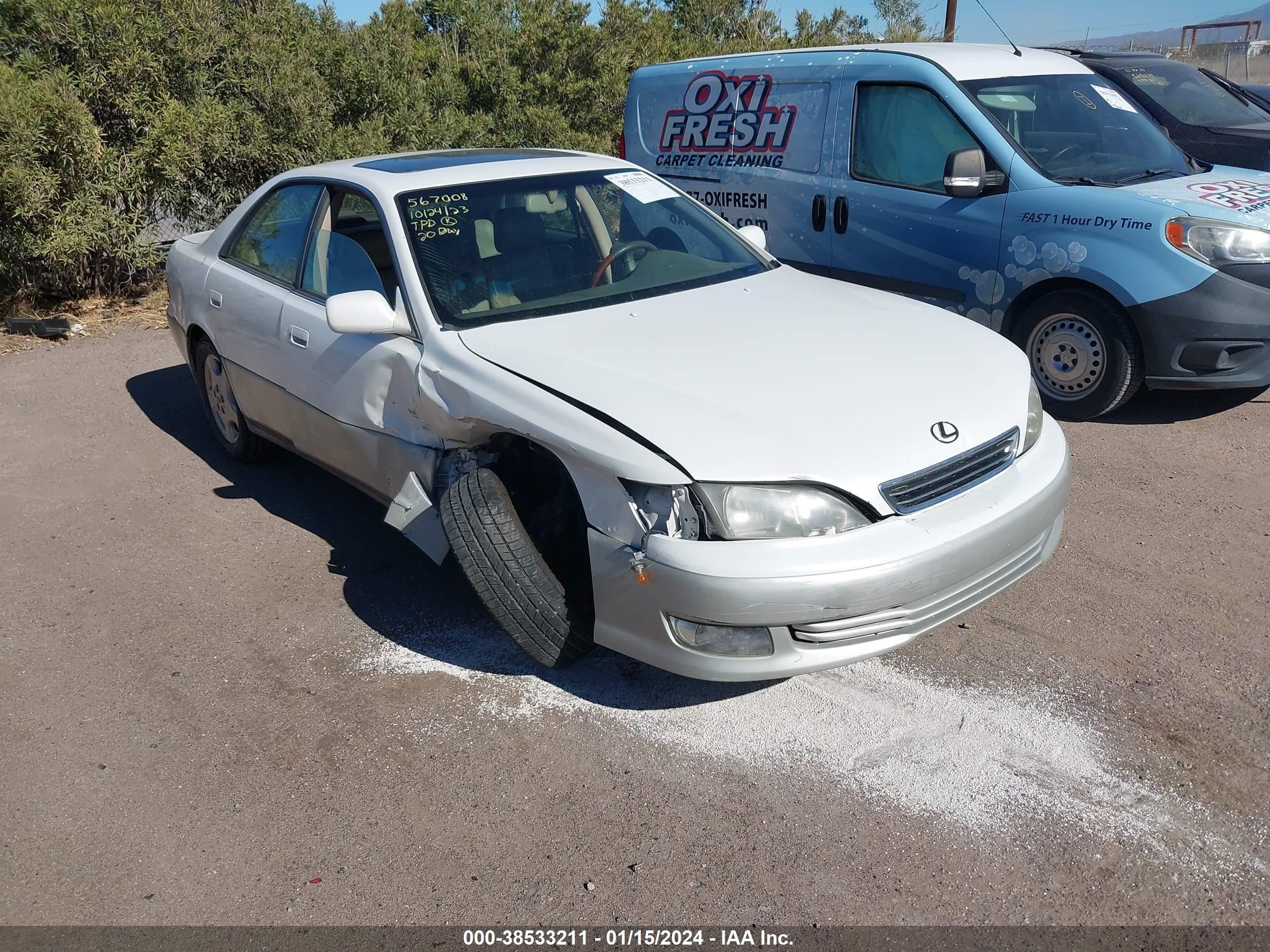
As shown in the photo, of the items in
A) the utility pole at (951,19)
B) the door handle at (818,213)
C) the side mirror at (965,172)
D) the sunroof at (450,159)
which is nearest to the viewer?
the sunroof at (450,159)

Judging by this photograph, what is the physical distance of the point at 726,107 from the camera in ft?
24.3

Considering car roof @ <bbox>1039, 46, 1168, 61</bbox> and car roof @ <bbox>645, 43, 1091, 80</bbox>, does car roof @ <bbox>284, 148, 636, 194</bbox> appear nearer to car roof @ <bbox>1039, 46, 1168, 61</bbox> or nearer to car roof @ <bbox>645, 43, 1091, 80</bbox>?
car roof @ <bbox>645, 43, 1091, 80</bbox>

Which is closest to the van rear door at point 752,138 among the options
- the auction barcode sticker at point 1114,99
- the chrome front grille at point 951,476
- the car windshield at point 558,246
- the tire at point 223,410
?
the auction barcode sticker at point 1114,99

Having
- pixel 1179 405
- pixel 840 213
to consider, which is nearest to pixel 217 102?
pixel 840 213

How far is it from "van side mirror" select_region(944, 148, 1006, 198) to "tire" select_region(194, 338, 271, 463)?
12.6 ft

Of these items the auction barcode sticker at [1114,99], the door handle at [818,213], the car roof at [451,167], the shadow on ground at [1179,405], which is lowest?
the shadow on ground at [1179,405]

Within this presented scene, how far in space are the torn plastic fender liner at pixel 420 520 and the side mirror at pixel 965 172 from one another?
3.60 metres

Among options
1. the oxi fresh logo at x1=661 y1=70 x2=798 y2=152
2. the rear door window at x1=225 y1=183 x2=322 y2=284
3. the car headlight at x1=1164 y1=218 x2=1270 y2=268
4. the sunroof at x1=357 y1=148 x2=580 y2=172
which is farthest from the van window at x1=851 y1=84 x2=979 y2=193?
the rear door window at x1=225 y1=183 x2=322 y2=284

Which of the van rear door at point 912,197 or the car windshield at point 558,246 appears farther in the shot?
the van rear door at point 912,197

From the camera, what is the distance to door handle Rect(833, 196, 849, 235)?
22.0 ft

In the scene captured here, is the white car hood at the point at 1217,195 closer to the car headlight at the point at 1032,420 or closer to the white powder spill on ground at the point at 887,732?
the car headlight at the point at 1032,420

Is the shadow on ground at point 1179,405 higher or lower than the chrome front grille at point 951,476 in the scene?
lower

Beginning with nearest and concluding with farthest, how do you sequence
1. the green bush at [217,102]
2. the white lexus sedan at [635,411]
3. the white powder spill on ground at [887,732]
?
the white powder spill on ground at [887,732] → the white lexus sedan at [635,411] → the green bush at [217,102]

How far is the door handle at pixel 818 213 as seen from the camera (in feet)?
22.4
